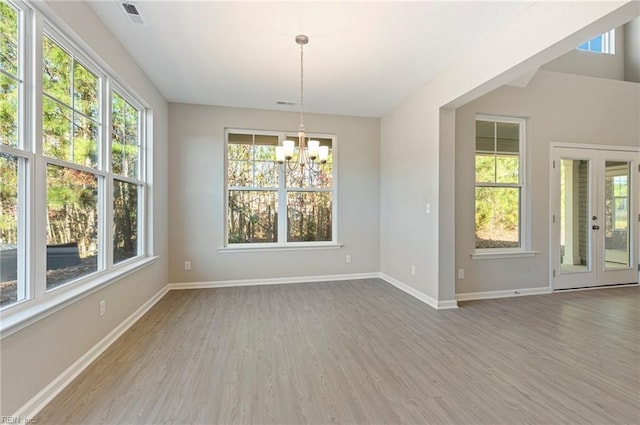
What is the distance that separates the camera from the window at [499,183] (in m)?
4.15

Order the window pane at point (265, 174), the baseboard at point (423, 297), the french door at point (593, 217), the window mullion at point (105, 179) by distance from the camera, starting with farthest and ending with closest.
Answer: the window pane at point (265, 174) < the french door at point (593, 217) < the baseboard at point (423, 297) < the window mullion at point (105, 179)

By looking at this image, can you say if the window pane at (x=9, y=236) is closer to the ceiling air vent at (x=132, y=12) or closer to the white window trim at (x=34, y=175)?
the white window trim at (x=34, y=175)

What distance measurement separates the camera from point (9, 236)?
1720mm

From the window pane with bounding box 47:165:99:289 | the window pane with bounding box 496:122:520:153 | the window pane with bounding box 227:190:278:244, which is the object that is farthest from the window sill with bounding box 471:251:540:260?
the window pane with bounding box 47:165:99:289

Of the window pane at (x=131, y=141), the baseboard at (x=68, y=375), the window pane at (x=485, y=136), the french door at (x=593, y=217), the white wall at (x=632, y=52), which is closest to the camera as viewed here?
the baseboard at (x=68, y=375)

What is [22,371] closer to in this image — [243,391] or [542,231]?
[243,391]

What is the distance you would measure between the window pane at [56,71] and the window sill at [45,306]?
4.59ft

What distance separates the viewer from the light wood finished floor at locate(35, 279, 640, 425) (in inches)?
69.6

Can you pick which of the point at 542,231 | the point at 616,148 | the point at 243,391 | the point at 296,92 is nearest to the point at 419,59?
the point at 296,92

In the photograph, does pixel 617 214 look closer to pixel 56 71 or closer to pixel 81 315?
pixel 81 315

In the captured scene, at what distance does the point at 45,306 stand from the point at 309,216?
3.68 meters

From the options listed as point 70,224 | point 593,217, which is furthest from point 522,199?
point 70,224

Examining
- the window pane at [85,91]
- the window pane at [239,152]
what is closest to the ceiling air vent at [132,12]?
the window pane at [85,91]

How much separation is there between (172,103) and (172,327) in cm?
332
